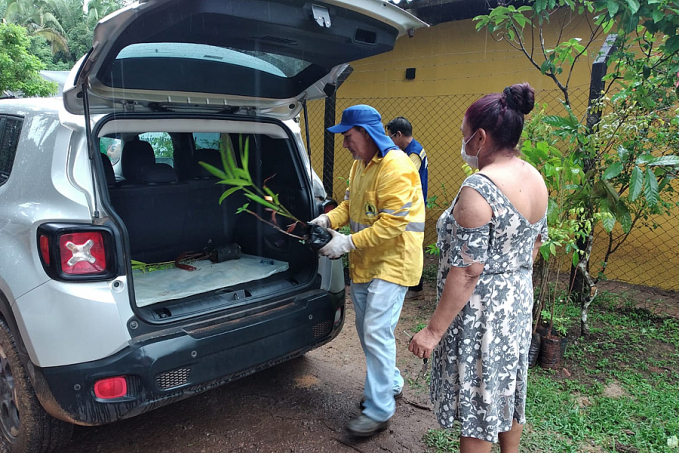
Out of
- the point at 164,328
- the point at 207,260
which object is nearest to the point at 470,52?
the point at 207,260

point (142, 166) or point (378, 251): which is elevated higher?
point (142, 166)

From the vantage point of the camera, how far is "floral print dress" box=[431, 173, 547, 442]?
1899mm

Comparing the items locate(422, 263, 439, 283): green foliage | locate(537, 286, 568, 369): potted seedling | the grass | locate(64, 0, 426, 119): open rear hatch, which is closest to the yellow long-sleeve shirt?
locate(64, 0, 426, 119): open rear hatch

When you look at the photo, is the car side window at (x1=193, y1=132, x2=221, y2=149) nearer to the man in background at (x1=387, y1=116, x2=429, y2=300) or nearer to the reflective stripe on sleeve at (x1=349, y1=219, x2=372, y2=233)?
the reflective stripe on sleeve at (x1=349, y1=219, x2=372, y2=233)

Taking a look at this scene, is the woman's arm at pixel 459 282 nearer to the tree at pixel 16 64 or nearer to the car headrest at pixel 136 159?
the car headrest at pixel 136 159

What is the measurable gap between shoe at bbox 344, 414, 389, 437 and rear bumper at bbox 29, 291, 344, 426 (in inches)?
19.5

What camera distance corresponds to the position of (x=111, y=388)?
214 centimetres

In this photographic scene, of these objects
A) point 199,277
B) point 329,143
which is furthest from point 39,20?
point 199,277

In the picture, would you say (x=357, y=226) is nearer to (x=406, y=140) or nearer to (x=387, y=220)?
(x=387, y=220)

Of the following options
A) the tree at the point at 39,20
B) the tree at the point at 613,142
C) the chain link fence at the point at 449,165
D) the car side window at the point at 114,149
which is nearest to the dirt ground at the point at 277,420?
the tree at the point at 613,142

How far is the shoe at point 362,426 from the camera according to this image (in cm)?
266

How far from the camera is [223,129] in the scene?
9.70ft

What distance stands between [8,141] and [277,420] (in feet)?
7.05

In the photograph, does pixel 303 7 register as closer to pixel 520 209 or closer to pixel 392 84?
pixel 520 209
